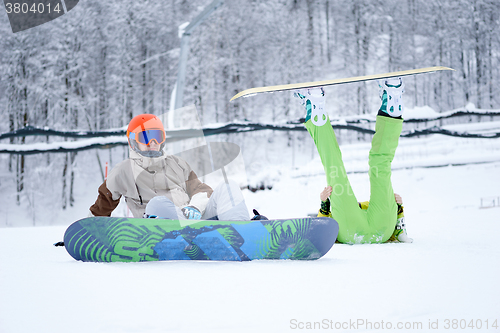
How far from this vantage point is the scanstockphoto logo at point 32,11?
25.4 feet

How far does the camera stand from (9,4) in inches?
309

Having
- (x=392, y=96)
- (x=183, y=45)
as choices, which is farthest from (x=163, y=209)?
(x=183, y=45)

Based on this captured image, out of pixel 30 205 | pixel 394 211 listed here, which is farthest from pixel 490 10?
pixel 30 205

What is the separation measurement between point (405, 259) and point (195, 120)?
1.07 m

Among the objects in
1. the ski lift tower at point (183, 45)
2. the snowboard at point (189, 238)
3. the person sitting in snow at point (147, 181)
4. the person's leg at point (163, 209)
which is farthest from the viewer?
the ski lift tower at point (183, 45)

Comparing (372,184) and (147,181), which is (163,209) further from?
(372,184)

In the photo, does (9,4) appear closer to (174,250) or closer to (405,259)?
(174,250)

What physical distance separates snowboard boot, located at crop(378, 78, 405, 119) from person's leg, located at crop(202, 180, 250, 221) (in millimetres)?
929

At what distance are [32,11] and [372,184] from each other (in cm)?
863

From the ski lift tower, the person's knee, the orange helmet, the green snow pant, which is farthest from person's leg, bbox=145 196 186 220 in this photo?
the ski lift tower

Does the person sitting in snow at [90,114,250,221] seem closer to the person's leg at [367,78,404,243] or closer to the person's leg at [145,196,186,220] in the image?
the person's leg at [145,196,186,220]

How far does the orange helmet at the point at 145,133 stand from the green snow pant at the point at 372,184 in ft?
2.60

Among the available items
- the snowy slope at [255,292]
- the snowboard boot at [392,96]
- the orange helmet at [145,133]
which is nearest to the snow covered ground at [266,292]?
the snowy slope at [255,292]

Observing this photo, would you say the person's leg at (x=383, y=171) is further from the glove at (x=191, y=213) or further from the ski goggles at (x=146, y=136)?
the ski goggles at (x=146, y=136)
